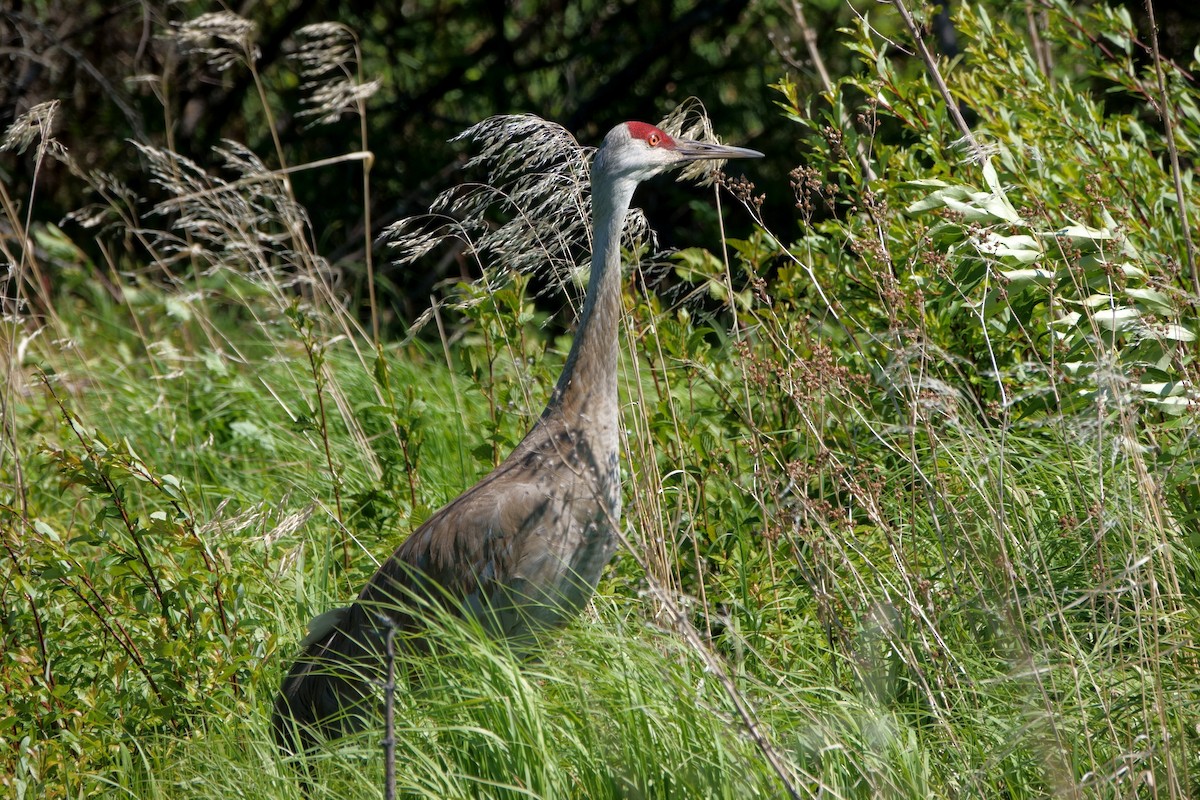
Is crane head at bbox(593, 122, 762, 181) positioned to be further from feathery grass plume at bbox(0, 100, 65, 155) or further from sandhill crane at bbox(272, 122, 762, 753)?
feathery grass plume at bbox(0, 100, 65, 155)

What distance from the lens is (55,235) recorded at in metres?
6.67

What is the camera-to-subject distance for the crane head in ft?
11.0

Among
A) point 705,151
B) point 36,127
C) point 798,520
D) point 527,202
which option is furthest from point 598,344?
point 36,127

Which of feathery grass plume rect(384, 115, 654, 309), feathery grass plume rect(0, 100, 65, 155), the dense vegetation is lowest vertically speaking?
the dense vegetation

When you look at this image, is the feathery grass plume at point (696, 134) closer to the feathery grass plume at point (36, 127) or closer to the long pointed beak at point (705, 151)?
the long pointed beak at point (705, 151)

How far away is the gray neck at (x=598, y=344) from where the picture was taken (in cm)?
327

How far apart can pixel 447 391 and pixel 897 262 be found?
222 cm

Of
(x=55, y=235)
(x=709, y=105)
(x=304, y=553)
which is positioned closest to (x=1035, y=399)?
(x=304, y=553)

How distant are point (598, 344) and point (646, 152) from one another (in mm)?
549

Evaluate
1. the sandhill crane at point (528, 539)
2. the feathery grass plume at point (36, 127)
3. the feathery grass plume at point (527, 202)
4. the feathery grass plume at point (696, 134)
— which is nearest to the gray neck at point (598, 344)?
the sandhill crane at point (528, 539)

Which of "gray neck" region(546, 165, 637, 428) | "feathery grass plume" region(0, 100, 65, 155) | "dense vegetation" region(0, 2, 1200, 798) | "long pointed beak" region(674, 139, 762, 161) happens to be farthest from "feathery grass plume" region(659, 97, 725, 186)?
"feathery grass plume" region(0, 100, 65, 155)

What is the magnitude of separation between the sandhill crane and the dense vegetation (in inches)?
4.5

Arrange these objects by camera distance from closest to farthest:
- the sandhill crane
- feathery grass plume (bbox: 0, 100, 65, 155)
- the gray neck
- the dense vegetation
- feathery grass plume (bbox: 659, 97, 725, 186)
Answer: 1. the dense vegetation
2. the sandhill crane
3. the gray neck
4. feathery grass plume (bbox: 659, 97, 725, 186)
5. feathery grass plume (bbox: 0, 100, 65, 155)

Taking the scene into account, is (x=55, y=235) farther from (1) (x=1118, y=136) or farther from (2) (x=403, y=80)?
(1) (x=1118, y=136)
